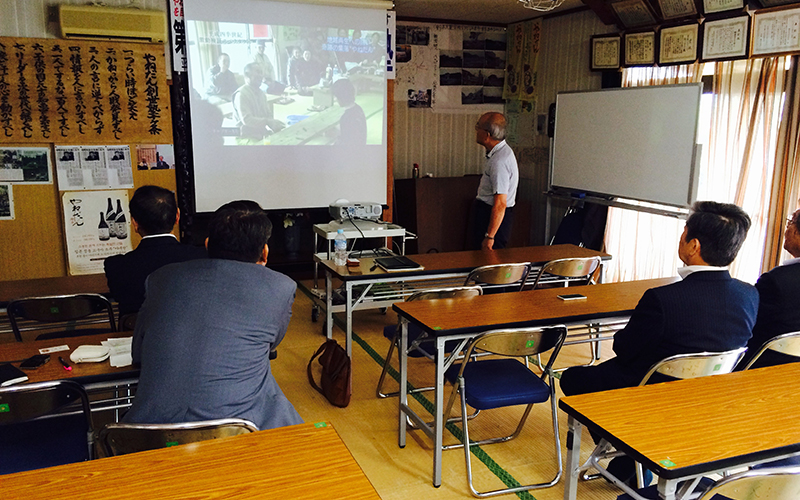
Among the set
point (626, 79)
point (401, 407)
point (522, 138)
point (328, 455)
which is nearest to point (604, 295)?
point (401, 407)

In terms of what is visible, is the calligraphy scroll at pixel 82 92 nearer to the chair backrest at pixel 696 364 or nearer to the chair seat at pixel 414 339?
the chair seat at pixel 414 339

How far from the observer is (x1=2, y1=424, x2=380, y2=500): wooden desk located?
1.32 m

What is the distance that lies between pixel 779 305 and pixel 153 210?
260 centimetres

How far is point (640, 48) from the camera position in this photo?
5398 millimetres

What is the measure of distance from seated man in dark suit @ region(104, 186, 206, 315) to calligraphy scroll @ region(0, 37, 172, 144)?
2.99 m

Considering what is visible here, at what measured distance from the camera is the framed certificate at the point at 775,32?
4121 mm

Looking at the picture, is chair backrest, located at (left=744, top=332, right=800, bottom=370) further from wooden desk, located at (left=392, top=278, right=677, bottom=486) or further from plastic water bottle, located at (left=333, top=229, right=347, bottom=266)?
plastic water bottle, located at (left=333, top=229, right=347, bottom=266)

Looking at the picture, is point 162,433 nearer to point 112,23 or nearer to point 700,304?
point 700,304

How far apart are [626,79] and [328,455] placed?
5.22 m

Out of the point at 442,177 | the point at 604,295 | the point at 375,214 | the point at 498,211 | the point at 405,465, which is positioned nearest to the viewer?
the point at 405,465

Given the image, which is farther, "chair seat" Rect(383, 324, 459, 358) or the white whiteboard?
the white whiteboard

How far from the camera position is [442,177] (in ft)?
22.4

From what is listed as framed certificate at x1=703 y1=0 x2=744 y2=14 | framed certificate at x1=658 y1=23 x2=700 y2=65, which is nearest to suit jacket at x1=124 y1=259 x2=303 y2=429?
framed certificate at x1=703 y1=0 x2=744 y2=14

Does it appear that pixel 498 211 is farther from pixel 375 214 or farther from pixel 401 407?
pixel 401 407
